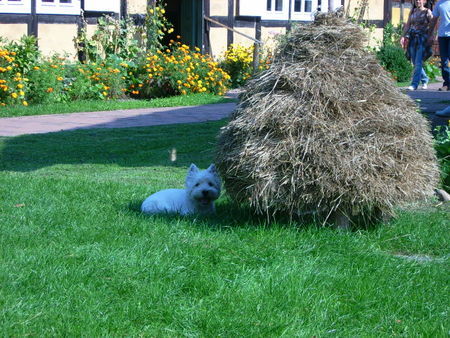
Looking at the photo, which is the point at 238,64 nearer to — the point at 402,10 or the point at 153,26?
the point at 153,26

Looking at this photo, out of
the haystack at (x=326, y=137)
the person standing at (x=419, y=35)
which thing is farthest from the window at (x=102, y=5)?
the haystack at (x=326, y=137)

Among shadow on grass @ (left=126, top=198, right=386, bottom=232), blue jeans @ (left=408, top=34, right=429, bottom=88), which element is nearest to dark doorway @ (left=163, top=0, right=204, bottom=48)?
blue jeans @ (left=408, top=34, right=429, bottom=88)

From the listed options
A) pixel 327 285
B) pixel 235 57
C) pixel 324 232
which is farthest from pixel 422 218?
pixel 235 57

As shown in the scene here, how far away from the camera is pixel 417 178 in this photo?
548 centimetres

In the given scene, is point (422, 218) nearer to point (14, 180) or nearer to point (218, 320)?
point (218, 320)

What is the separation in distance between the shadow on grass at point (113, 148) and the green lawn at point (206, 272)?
86.3 inches

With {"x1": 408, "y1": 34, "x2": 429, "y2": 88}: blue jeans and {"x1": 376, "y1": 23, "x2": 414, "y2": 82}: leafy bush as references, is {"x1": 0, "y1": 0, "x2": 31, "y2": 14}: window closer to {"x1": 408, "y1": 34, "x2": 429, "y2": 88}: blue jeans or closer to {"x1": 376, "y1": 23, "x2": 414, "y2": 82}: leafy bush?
{"x1": 408, "y1": 34, "x2": 429, "y2": 88}: blue jeans

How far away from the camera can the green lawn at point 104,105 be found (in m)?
13.3

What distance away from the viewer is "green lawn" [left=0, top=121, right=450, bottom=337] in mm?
3898

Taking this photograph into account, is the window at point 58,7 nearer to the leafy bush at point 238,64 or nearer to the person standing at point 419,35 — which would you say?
the leafy bush at point 238,64

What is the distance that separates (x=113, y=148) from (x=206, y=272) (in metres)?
5.72

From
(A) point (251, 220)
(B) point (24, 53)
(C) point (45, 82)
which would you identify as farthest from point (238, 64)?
(A) point (251, 220)

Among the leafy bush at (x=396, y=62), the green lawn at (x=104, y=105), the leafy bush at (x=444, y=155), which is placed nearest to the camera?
the leafy bush at (x=444, y=155)

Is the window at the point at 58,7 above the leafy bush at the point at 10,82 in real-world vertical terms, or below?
above
